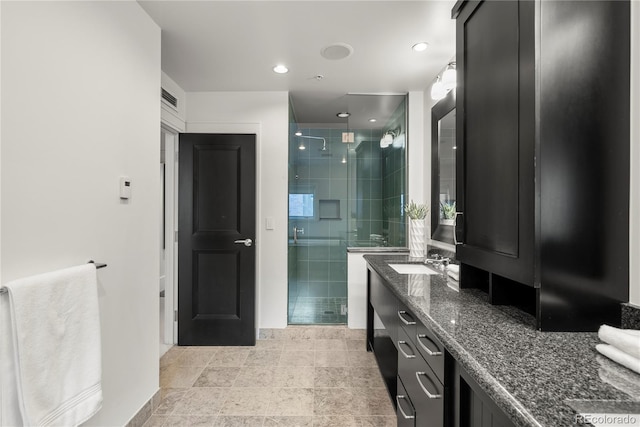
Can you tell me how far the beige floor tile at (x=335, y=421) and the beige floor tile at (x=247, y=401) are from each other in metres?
0.37

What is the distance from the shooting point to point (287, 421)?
1.83m

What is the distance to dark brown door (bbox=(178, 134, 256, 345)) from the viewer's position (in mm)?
2908

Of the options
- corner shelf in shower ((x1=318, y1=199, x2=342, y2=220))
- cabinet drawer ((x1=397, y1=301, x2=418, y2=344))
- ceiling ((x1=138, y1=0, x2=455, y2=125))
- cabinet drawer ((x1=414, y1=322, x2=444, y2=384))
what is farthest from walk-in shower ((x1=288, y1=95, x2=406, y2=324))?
cabinet drawer ((x1=414, y1=322, x2=444, y2=384))

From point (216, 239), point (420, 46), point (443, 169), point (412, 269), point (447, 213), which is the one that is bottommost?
point (412, 269)

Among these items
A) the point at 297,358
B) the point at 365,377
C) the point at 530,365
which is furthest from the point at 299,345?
the point at 530,365

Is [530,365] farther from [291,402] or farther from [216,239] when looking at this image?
[216,239]

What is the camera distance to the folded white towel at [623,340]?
735 millimetres

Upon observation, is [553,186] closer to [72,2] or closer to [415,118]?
[72,2]

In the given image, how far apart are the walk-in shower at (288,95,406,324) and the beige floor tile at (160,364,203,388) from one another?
111cm

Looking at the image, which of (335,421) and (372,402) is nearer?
(335,421)

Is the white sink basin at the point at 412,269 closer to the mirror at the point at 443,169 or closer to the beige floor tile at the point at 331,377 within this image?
the mirror at the point at 443,169

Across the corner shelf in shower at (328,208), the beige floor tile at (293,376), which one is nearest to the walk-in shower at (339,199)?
the corner shelf in shower at (328,208)

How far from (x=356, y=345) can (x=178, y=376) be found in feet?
5.24

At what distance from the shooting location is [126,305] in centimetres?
169
